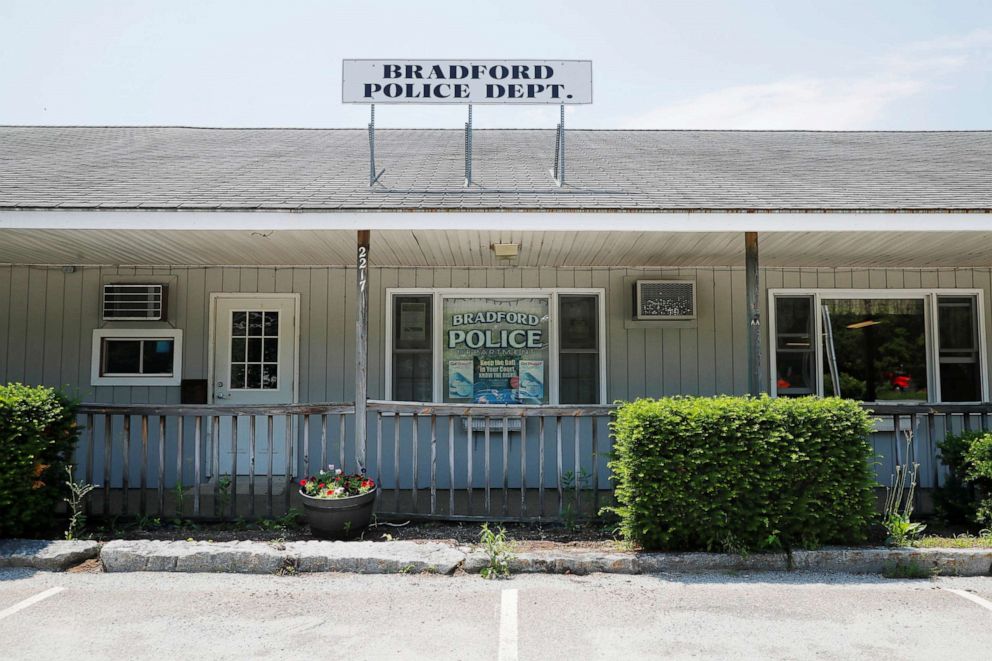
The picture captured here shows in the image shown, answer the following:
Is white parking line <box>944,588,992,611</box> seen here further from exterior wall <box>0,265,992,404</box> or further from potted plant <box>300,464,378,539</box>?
potted plant <box>300,464,378,539</box>

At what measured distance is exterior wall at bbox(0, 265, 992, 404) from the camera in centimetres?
762

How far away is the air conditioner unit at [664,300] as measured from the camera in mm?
7574

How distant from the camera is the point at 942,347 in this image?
25.4 ft

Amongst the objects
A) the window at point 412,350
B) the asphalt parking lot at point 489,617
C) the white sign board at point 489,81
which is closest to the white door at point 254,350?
the window at point 412,350

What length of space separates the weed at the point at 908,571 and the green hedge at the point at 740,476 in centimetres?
31

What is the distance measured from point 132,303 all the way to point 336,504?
3.89 meters

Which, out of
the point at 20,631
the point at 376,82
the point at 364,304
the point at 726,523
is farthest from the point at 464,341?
the point at 20,631

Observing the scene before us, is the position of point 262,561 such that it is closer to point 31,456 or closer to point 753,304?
point 31,456

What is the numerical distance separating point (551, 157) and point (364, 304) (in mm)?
3436

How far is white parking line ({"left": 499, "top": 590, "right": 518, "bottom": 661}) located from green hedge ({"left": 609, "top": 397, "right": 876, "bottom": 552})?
3.60 ft

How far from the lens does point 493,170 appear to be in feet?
23.2

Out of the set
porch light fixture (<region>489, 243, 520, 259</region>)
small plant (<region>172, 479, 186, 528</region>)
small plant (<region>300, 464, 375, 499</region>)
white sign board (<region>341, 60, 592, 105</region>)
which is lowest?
small plant (<region>172, 479, 186, 528</region>)

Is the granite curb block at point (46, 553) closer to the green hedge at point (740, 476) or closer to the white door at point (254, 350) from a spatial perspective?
the white door at point (254, 350)

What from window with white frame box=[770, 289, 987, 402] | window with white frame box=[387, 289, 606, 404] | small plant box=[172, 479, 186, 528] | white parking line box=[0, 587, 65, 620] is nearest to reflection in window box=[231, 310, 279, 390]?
window with white frame box=[387, 289, 606, 404]
